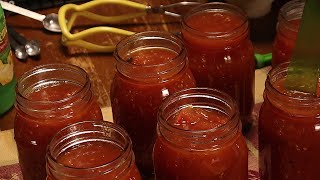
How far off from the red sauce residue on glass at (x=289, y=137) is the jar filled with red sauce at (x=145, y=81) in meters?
0.13

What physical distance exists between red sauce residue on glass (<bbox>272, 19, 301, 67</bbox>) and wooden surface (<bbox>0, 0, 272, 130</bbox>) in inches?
9.7

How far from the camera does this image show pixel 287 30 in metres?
1.03

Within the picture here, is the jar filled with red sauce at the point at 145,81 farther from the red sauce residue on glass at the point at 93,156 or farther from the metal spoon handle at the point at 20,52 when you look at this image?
the metal spoon handle at the point at 20,52

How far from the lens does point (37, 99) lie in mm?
931

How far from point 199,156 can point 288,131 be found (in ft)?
0.46

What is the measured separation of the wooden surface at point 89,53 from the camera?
1255mm

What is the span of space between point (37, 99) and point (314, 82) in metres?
0.38

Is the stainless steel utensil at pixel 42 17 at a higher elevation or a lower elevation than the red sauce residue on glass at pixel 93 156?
lower

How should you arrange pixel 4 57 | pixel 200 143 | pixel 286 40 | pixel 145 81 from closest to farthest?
pixel 200 143 → pixel 145 81 → pixel 286 40 → pixel 4 57

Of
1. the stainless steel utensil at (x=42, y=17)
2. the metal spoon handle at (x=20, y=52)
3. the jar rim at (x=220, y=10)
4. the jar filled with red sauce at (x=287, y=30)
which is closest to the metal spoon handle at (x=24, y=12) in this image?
the stainless steel utensil at (x=42, y=17)

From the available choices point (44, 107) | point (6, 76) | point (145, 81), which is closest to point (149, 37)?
point (145, 81)

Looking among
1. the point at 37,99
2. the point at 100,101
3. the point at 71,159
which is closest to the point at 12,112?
the point at 100,101

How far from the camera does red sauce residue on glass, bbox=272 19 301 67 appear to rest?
1.02 metres

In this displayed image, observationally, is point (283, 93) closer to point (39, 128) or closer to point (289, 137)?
point (289, 137)
